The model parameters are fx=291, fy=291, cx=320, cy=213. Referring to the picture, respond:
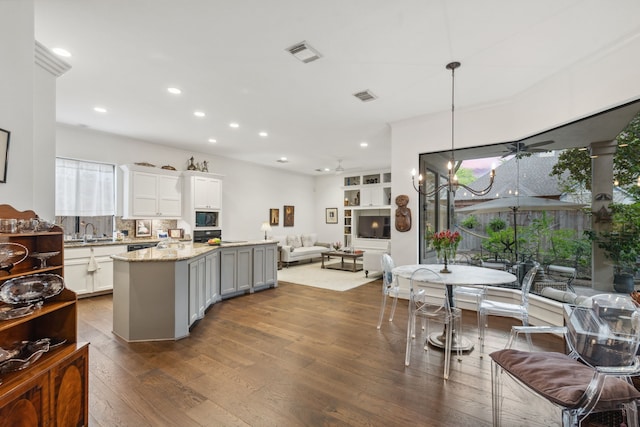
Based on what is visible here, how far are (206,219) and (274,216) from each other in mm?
2693

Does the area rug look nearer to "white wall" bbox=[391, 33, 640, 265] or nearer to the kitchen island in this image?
"white wall" bbox=[391, 33, 640, 265]

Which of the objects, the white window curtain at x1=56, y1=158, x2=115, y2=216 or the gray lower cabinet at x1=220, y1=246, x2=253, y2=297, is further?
the white window curtain at x1=56, y1=158, x2=115, y2=216

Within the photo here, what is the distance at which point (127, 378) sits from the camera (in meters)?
2.50

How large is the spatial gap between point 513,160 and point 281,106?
3.52 meters

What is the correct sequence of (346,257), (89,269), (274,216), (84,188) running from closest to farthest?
1. (89,269)
2. (84,188)
3. (346,257)
4. (274,216)

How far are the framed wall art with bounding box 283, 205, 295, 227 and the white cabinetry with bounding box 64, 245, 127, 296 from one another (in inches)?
203

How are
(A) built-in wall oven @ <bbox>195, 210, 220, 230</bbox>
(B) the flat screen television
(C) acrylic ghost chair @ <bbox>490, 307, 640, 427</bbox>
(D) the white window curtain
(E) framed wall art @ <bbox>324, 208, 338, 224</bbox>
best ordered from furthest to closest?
(E) framed wall art @ <bbox>324, 208, 338, 224</bbox> → (B) the flat screen television → (A) built-in wall oven @ <bbox>195, 210, 220, 230</bbox> → (D) the white window curtain → (C) acrylic ghost chair @ <bbox>490, 307, 640, 427</bbox>

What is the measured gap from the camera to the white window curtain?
17.2 ft

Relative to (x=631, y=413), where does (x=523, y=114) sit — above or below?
above

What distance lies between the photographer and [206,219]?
7023 millimetres

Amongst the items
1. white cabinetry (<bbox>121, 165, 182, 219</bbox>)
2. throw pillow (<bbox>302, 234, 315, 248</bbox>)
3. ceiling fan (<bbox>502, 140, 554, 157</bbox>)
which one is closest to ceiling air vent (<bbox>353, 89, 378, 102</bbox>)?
ceiling fan (<bbox>502, 140, 554, 157</bbox>)

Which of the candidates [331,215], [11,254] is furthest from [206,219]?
[11,254]

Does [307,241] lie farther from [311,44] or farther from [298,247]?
[311,44]

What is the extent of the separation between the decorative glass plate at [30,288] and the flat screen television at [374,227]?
312 inches
